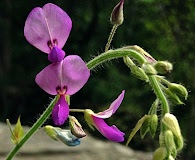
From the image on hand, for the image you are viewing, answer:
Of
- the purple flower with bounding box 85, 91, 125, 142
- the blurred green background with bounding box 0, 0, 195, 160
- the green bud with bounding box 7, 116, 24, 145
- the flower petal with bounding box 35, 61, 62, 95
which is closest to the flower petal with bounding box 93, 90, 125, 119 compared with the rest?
the purple flower with bounding box 85, 91, 125, 142

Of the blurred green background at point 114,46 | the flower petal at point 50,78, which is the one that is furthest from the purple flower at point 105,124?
the blurred green background at point 114,46

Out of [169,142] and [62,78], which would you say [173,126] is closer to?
[169,142]

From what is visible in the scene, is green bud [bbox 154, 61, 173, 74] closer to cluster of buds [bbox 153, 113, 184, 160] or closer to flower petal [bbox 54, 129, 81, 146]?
cluster of buds [bbox 153, 113, 184, 160]

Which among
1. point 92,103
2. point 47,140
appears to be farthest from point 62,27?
point 92,103

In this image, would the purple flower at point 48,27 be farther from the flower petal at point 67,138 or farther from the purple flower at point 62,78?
the flower petal at point 67,138

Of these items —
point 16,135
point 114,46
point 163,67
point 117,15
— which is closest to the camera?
point 163,67

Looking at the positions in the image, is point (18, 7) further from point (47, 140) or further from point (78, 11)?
point (47, 140)

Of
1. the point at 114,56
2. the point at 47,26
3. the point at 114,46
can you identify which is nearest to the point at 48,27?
the point at 47,26
